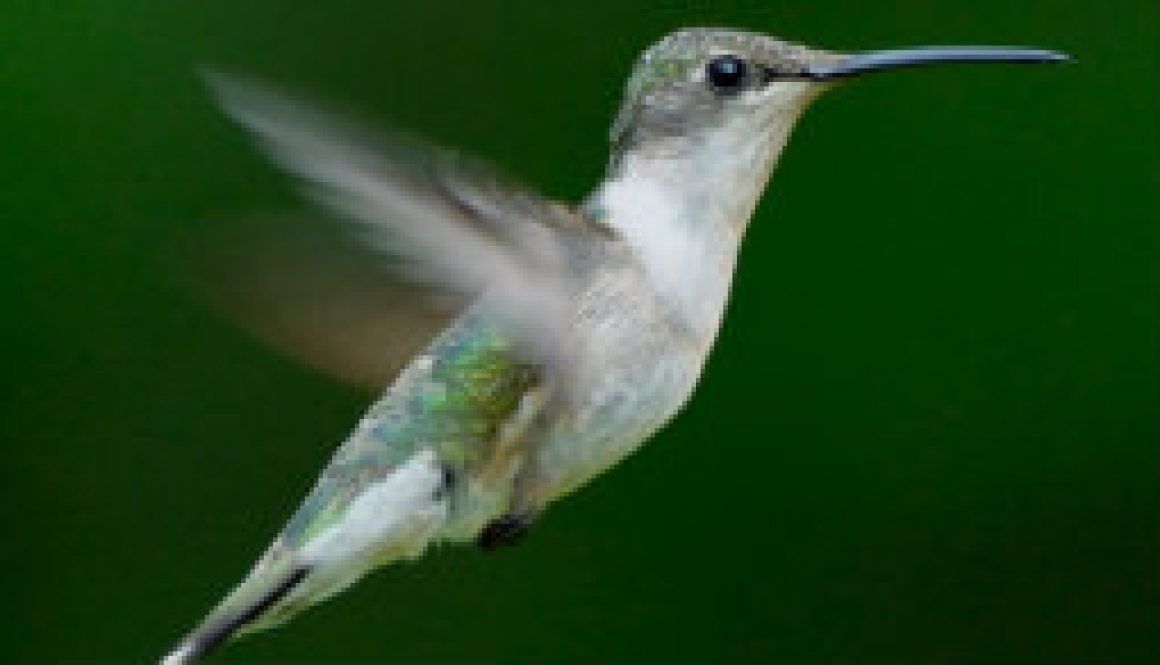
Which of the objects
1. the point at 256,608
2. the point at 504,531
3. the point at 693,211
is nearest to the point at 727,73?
the point at 693,211

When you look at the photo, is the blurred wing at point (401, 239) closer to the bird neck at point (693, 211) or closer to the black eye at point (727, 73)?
the bird neck at point (693, 211)

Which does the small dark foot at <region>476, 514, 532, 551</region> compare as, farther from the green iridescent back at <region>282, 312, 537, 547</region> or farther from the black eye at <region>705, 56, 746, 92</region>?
the black eye at <region>705, 56, 746, 92</region>

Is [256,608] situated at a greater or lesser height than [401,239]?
lesser

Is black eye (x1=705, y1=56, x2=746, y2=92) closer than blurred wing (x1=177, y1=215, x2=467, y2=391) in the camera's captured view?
No

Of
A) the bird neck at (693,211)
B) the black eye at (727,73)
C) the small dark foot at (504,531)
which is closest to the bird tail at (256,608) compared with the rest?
the small dark foot at (504,531)

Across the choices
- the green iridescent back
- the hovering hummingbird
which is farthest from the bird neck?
the green iridescent back

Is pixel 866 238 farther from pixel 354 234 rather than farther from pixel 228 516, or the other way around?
pixel 354 234

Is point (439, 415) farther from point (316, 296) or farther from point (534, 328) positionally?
point (316, 296)
